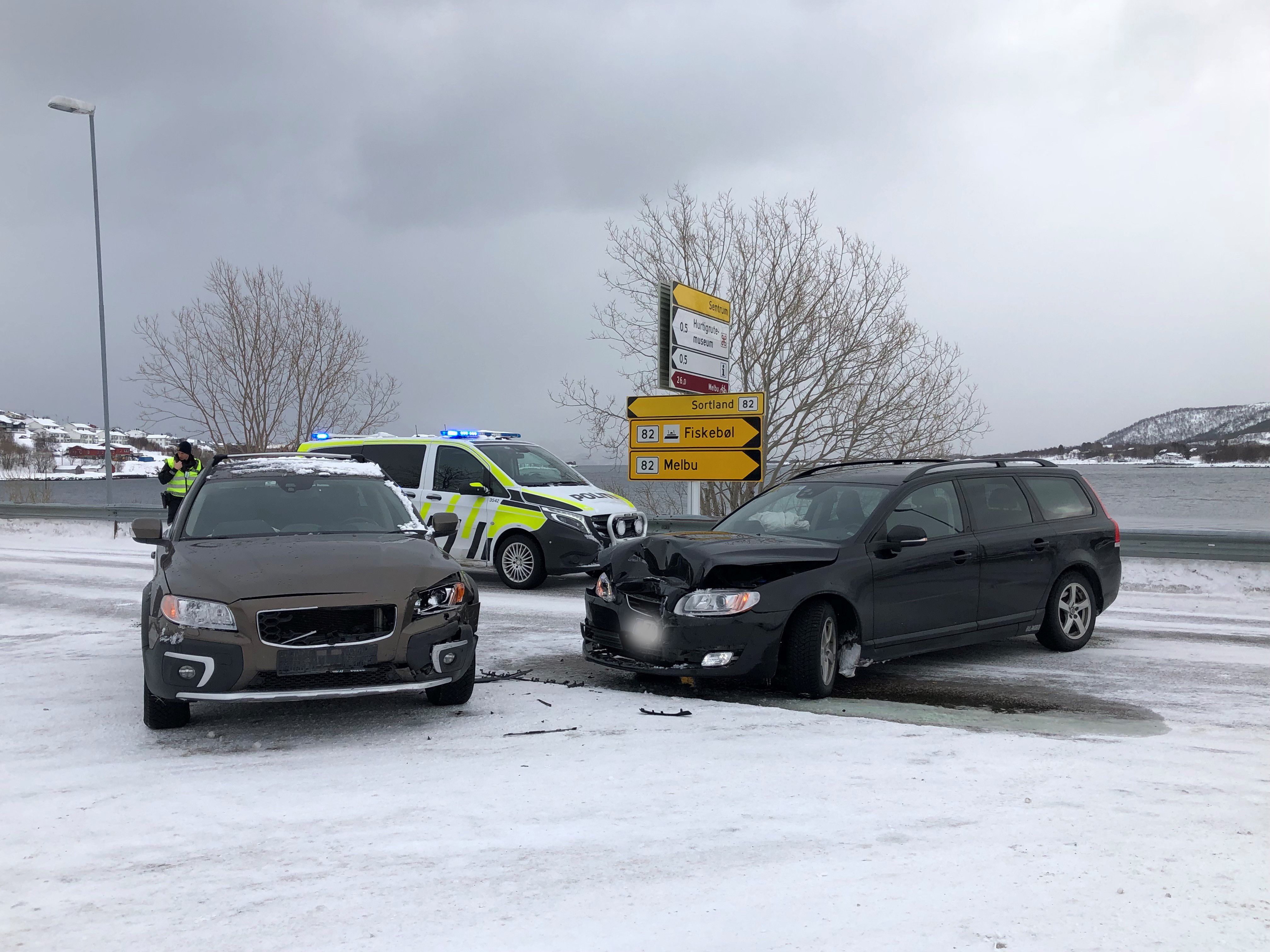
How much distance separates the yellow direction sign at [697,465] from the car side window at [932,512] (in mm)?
6358

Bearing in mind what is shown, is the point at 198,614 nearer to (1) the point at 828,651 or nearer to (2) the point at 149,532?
(2) the point at 149,532

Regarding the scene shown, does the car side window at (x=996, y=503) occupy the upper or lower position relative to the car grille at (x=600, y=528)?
upper

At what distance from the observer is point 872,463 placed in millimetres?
8195

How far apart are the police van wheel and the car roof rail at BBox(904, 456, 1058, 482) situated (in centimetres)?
581

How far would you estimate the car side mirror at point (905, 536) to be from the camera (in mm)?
6719

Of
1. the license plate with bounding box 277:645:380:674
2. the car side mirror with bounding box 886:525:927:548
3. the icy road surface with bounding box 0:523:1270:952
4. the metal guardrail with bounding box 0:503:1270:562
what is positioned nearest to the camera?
the icy road surface with bounding box 0:523:1270:952

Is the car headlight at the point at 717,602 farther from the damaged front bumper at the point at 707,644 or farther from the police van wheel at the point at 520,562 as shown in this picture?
the police van wheel at the point at 520,562

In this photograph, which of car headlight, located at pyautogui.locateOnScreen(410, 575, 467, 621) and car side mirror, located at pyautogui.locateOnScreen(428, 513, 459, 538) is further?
car side mirror, located at pyautogui.locateOnScreen(428, 513, 459, 538)

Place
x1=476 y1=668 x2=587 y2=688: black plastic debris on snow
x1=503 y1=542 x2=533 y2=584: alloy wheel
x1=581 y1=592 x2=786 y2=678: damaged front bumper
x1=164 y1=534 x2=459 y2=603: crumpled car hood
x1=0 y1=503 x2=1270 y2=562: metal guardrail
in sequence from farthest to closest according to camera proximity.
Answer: x1=503 y1=542 x2=533 y2=584: alloy wheel → x1=0 y1=503 x2=1270 y2=562: metal guardrail → x1=476 y1=668 x2=587 y2=688: black plastic debris on snow → x1=581 y1=592 x2=786 y2=678: damaged front bumper → x1=164 y1=534 x2=459 y2=603: crumpled car hood

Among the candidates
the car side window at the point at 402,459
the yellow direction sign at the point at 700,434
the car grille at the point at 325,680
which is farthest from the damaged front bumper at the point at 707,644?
the yellow direction sign at the point at 700,434

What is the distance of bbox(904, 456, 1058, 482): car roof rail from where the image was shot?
296 inches

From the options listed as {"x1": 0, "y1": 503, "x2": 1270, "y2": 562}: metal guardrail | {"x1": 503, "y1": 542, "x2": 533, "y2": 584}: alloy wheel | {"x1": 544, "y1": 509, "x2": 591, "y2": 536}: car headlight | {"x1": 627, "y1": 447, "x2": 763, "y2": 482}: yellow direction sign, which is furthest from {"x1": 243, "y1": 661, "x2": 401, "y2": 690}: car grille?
{"x1": 627, "y1": 447, "x2": 763, "y2": 482}: yellow direction sign

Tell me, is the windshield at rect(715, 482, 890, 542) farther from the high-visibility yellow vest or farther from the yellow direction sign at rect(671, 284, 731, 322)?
the high-visibility yellow vest

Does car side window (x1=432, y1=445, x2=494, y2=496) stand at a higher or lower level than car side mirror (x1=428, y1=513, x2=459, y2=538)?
higher
